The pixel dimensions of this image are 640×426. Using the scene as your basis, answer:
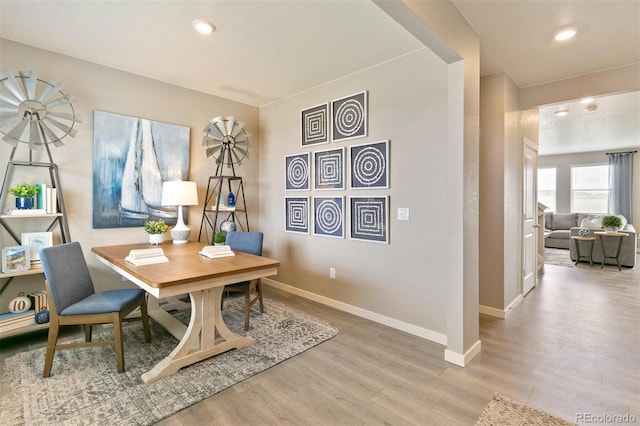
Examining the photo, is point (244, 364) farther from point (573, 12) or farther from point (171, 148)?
point (573, 12)

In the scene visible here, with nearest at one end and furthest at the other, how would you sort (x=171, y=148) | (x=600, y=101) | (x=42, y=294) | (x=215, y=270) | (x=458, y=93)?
(x=215, y=270) → (x=458, y=93) → (x=42, y=294) → (x=171, y=148) → (x=600, y=101)

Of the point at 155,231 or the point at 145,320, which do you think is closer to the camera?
the point at 145,320

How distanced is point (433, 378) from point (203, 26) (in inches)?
122

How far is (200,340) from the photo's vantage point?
231 cm

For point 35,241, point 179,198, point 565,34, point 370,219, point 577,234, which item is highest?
point 565,34

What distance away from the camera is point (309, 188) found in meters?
3.74

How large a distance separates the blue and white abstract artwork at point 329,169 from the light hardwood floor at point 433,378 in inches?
57.2

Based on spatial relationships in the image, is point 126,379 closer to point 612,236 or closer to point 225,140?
point 225,140

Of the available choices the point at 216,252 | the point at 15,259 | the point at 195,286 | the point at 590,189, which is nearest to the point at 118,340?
the point at 195,286

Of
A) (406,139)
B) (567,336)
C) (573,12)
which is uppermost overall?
(573,12)

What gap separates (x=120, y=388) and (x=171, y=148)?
97.5 inches

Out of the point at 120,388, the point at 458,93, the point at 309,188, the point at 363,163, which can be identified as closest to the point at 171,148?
the point at 309,188

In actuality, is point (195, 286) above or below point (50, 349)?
above

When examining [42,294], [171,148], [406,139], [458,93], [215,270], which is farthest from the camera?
[171,148]
